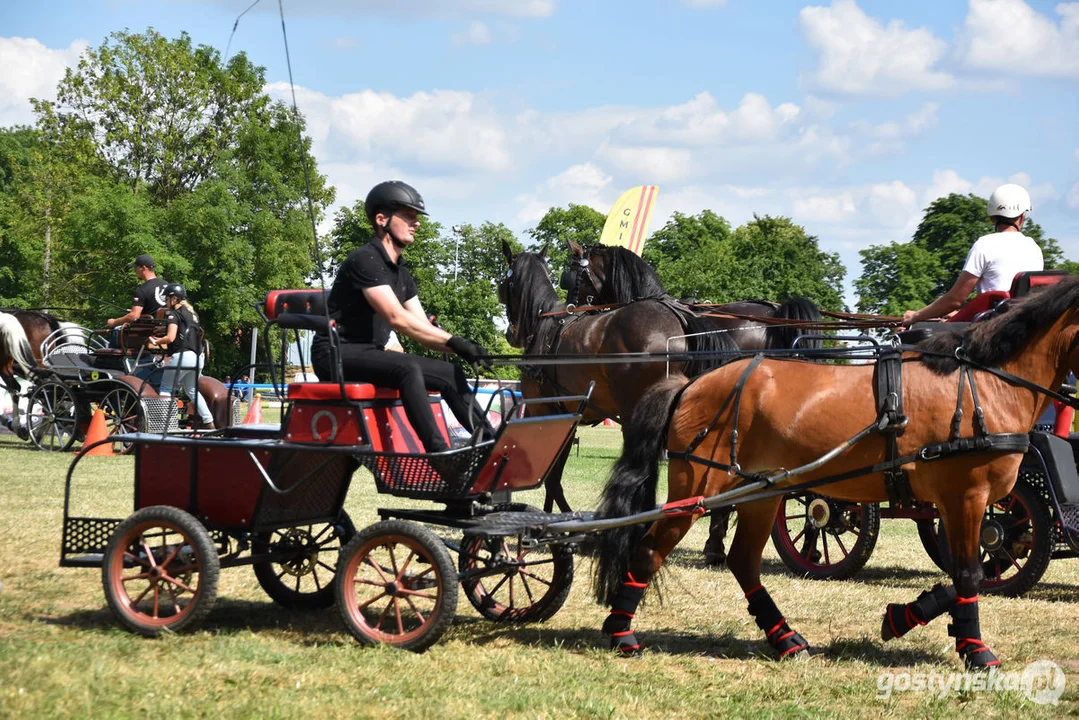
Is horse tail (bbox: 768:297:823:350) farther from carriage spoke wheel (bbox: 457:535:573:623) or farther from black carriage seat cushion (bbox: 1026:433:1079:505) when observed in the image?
carriage spoke wheel (bbox: 457:535:573:623)

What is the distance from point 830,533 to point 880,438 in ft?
8.95

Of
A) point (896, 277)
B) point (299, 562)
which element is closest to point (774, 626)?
point (299, 562)

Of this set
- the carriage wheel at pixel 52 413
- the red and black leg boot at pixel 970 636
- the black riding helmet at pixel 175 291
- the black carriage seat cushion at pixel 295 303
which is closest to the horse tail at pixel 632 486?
the red and black leg boot at pixel 970 636

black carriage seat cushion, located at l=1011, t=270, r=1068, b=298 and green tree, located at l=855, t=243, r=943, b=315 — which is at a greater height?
green tree, located at l=855, t=243, r=943, b=315

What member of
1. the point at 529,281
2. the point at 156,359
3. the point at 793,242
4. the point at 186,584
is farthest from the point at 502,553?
the point at 793,242

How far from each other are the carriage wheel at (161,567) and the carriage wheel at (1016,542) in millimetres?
4417

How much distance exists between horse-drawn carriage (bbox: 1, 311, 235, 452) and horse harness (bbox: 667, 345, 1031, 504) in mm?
9707

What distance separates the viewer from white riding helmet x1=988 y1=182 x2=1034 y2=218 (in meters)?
6.66

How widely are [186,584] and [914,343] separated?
3.81 meters

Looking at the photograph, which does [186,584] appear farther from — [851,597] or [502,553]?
[851,597]

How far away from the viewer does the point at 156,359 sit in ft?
47.7

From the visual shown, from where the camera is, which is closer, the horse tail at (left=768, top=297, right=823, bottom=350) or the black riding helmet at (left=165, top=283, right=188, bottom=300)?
the horse tail at (left=768, top=297, right=823, bottom=350)

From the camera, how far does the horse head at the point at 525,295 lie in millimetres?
10297

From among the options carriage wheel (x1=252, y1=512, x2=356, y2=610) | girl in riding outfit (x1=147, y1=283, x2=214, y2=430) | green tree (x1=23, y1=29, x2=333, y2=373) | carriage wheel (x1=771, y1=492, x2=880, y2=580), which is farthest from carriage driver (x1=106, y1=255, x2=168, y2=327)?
green tree (x1=23, y1=29, x2=333, y2=373)
